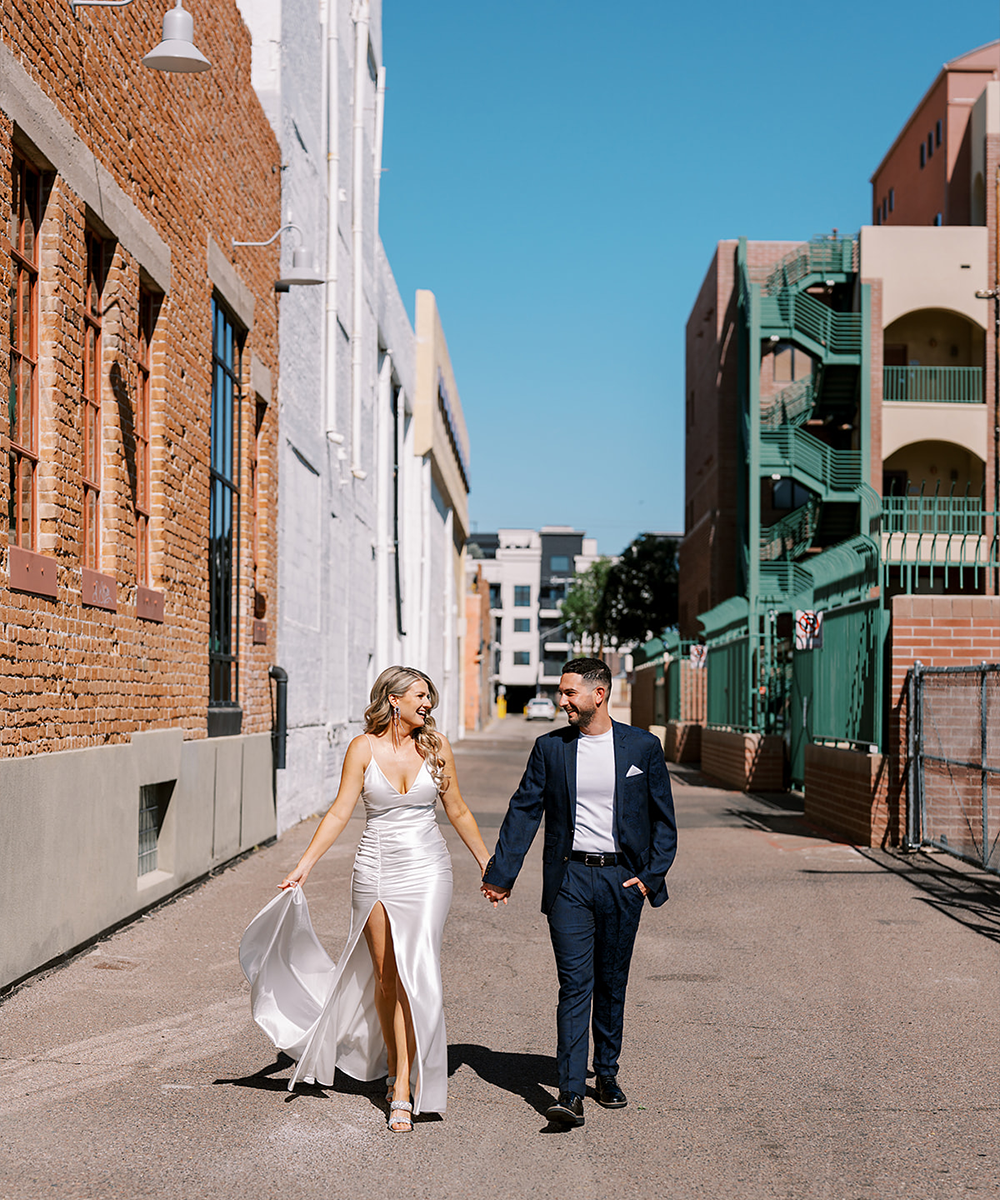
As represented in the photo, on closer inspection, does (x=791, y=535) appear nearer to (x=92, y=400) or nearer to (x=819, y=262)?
(x=819, y=262)

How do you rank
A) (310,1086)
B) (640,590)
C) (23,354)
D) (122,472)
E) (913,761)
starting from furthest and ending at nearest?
(640,590), (913,761), (122,472), (23,354), (310,1086)

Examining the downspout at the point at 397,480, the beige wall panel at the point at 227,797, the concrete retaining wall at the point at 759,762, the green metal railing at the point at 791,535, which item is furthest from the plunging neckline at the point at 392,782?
the green metal railing at the point at 791,535

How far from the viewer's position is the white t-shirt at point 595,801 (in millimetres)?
5641

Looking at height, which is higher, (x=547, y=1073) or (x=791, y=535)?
(x=791, y=535)

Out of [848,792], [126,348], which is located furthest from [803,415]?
[126,348]

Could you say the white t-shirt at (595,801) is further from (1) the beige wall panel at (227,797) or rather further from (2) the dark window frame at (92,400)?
(1) the beige wall panel at (227,797)

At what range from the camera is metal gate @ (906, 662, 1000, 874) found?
1378 cm

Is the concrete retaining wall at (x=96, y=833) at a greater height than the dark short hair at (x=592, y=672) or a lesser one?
lesser

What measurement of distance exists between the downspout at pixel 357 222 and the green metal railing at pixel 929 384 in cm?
2003

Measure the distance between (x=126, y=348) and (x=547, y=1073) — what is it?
21.7ft

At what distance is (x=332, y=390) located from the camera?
20875mm

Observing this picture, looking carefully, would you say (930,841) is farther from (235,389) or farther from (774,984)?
(235,389)

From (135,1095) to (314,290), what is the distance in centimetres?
1552

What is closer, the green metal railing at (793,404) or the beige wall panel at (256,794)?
the beige wall panel at (256,794)
